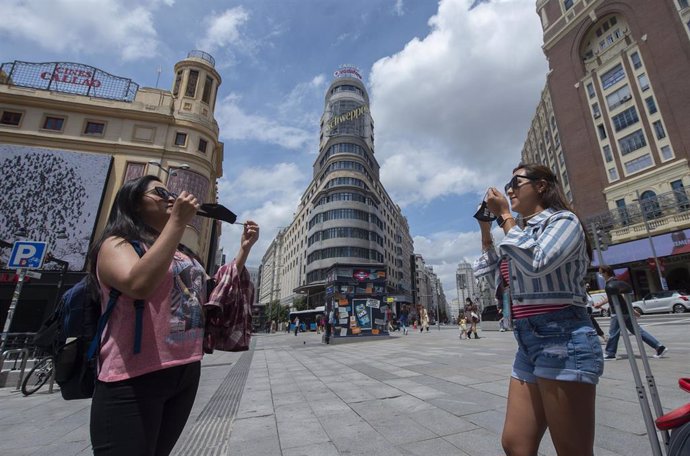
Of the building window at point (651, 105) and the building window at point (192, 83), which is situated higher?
the building window at point (651, 105)

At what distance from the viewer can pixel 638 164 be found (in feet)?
107

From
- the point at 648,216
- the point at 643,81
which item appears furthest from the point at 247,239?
the point at 643,81

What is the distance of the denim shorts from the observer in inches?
54.9

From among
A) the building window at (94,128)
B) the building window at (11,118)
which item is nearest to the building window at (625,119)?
the building window at (94,128)

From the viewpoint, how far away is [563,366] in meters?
1.41

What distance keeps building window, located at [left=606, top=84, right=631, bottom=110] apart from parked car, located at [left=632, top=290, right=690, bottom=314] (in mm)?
24860

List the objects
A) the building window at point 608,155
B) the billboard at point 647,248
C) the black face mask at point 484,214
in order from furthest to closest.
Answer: the building window at point 608,155 < the billboard at point 647,248 < the black face mask at point 484,214

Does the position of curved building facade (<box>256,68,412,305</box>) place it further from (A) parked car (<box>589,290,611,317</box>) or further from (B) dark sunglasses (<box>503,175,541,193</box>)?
(B) dark sunglasses (<box>503,175,541,193</box>)

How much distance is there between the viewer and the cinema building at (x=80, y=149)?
781 inches

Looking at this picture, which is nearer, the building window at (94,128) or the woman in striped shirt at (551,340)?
the woman in striped shirt at (551,340)

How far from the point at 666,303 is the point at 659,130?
21608mm

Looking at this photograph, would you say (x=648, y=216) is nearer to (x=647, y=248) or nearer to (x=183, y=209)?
(x=647, y=248)

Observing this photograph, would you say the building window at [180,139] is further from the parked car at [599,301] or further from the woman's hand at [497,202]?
the woman's hand at [497,202]

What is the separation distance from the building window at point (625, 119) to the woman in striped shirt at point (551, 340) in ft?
147
